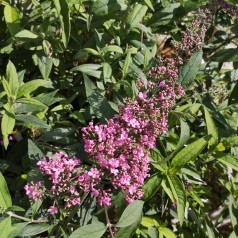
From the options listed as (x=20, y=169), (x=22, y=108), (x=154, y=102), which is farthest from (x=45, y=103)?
(x=154, y=102)

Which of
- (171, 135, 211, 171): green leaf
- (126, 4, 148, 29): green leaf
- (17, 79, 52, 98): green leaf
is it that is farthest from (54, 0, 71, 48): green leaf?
(171, 135, 211, 171): green leaf

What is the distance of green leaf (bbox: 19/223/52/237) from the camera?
88.1 inches

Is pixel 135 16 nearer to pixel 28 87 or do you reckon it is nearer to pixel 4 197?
pixel 28 87

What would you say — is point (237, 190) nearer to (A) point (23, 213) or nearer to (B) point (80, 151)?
(B) point (80, 151)

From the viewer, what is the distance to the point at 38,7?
2.77m

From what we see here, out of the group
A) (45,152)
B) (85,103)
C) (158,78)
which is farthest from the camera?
(85,103)

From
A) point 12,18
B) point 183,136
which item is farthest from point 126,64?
point 12,18

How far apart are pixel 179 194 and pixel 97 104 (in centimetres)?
67

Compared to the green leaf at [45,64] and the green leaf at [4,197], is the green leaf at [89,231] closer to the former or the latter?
the green leaf at [4,197]

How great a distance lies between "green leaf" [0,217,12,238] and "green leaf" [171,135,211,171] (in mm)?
878

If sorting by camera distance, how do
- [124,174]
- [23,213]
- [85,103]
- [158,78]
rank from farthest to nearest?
[85,103], [23,213], [158,78], [124,174]

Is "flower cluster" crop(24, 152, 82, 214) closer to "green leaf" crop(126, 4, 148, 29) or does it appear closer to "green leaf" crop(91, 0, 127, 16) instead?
"green leaf" crop(91, 0, 127, 16)

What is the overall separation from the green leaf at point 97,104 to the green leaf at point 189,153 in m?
0.44

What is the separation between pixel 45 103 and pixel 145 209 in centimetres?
100
